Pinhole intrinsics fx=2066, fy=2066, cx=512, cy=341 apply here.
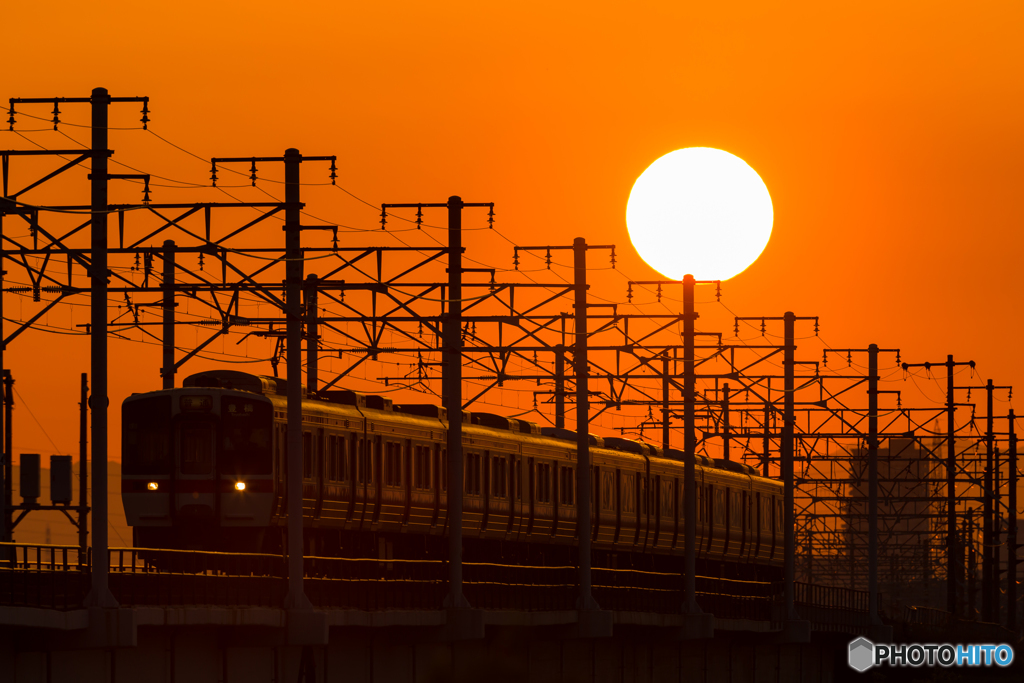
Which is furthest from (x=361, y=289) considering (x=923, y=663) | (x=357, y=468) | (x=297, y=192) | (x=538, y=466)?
(x=923, y=663)

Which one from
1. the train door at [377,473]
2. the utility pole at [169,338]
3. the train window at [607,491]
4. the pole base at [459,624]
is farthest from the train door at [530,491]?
the pole base at [459,624]

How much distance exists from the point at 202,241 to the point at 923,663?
48304 millimetres

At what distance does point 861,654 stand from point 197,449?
38924mm

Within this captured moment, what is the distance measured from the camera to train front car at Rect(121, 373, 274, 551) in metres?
37.2

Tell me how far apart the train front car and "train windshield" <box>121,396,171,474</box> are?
18mm

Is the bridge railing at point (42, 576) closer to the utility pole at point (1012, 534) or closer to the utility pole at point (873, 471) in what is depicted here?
the utility pole at point (873, 471)

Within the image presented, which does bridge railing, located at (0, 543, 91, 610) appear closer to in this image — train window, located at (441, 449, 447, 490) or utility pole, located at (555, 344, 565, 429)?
train window, located at (441, 449, 447, 490)

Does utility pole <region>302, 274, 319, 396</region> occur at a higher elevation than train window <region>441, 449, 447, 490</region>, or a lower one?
higher

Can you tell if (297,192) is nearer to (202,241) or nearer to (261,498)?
(202,241)

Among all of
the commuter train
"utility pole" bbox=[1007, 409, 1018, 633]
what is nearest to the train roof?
the commuter train

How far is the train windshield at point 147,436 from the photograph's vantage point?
37.7 meters

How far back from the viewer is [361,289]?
35.9 meters

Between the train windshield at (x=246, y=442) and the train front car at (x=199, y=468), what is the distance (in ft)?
0.06
